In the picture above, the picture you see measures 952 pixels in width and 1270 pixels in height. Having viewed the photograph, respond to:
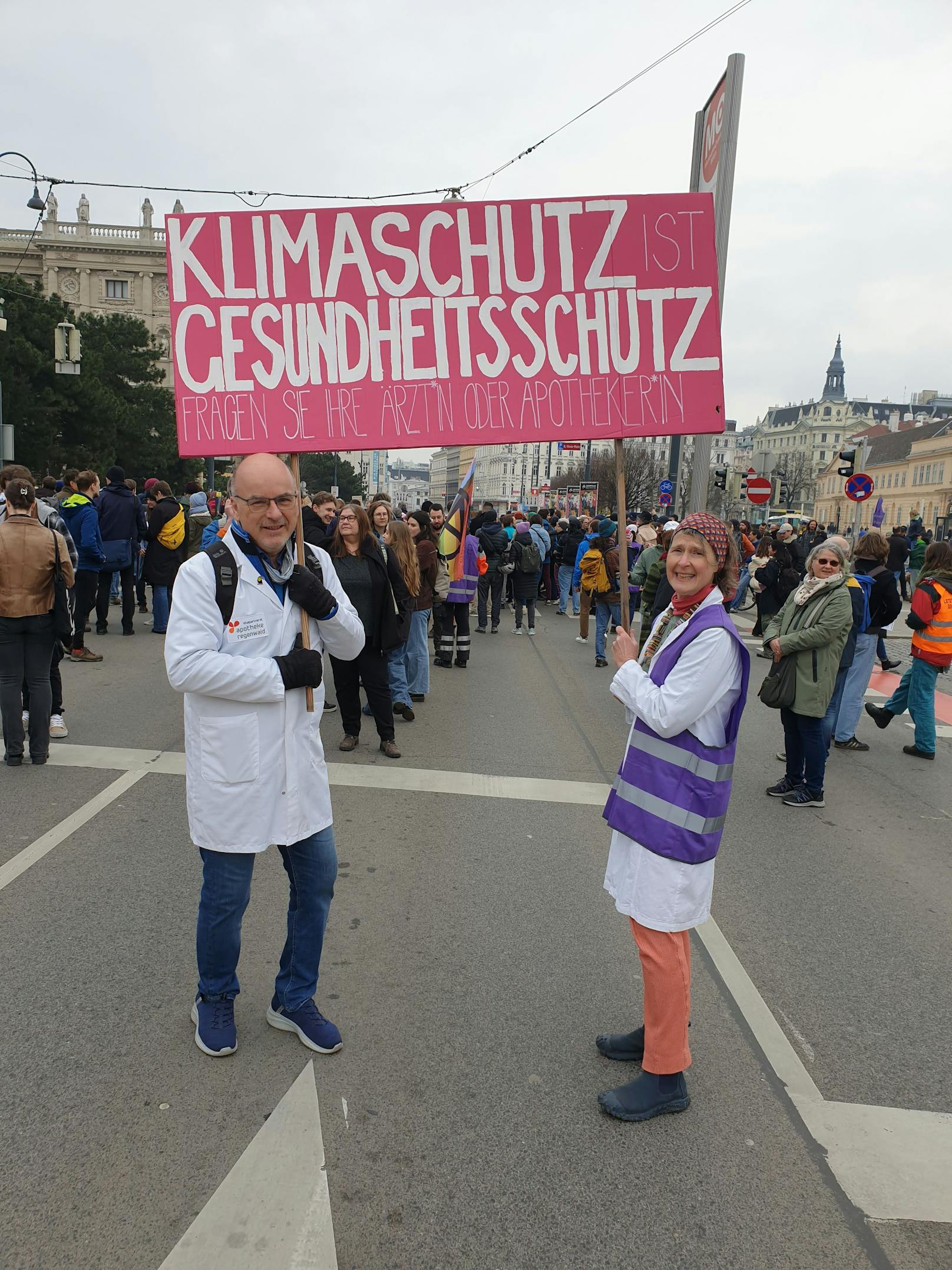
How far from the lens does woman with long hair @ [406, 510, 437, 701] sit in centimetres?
899

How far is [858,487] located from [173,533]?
13157 millimetres

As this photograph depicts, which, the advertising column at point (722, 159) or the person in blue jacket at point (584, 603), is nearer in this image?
the person in blue jacket at point (584, 603)

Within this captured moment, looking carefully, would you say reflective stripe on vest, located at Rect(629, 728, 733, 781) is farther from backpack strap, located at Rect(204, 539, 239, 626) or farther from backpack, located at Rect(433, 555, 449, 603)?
backpack, located at Rect(433, 555, 449, 603)

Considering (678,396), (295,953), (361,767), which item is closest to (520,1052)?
(295,953)

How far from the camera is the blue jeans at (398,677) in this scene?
27.1 ft

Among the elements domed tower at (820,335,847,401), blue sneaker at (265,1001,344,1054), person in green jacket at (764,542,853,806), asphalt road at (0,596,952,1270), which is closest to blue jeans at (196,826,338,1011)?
blue sneaker at (265,1001,344,1054)

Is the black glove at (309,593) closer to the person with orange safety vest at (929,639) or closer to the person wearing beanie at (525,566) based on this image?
the person with orange safety vest at (929,639)

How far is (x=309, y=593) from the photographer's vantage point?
3023 millimetres

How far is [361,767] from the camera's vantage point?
6.80m

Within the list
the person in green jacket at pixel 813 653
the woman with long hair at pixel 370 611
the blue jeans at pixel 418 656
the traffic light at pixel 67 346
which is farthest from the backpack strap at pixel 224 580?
the traffic light at pixel 67 346

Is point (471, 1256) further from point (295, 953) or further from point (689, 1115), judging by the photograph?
point (295, 953)

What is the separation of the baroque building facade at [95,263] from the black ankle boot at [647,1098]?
8368 cm

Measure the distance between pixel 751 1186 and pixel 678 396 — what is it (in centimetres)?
297

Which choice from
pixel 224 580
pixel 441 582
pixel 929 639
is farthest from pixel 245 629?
pixel 441 582
